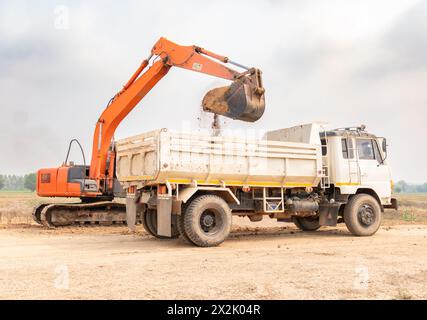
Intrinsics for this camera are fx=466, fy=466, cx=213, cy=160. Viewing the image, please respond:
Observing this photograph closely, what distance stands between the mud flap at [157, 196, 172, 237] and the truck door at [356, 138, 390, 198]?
20.0 feet

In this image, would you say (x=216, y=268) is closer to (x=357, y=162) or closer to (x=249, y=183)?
(x=249, y=183)

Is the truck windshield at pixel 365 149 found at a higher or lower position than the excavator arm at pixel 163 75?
lower

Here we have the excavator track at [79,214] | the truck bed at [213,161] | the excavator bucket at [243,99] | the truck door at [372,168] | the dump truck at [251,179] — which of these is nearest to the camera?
the truck bed at [213,161]

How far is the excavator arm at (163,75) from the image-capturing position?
40.6 ft

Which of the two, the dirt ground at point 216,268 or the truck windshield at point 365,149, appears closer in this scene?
the dirt ground at point 216,268

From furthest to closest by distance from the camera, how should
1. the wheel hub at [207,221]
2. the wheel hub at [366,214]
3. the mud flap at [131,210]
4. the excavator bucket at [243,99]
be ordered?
the wheel hub at [366,214] → the excavator bucket at [243,99] → the mud flap at [131,210] → the wheel hub at [207,221]

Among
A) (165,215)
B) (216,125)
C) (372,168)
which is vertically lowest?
(165,215)

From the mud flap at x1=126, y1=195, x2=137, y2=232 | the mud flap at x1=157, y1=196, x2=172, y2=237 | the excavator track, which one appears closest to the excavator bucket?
the mud flap at x1=126, y1=195, x2=137, y2=232

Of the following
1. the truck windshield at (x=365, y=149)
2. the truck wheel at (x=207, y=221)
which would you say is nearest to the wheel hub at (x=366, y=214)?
the truck windshield at (x=365, y=149)

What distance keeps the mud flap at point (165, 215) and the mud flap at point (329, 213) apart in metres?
5.00

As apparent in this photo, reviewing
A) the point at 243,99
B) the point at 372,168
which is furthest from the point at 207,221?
the point at 372,168

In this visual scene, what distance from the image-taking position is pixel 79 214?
1560 cm

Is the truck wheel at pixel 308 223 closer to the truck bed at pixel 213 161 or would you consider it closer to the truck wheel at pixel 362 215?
the truck wheel at pixel 362 215

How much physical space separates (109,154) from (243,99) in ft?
17.9
